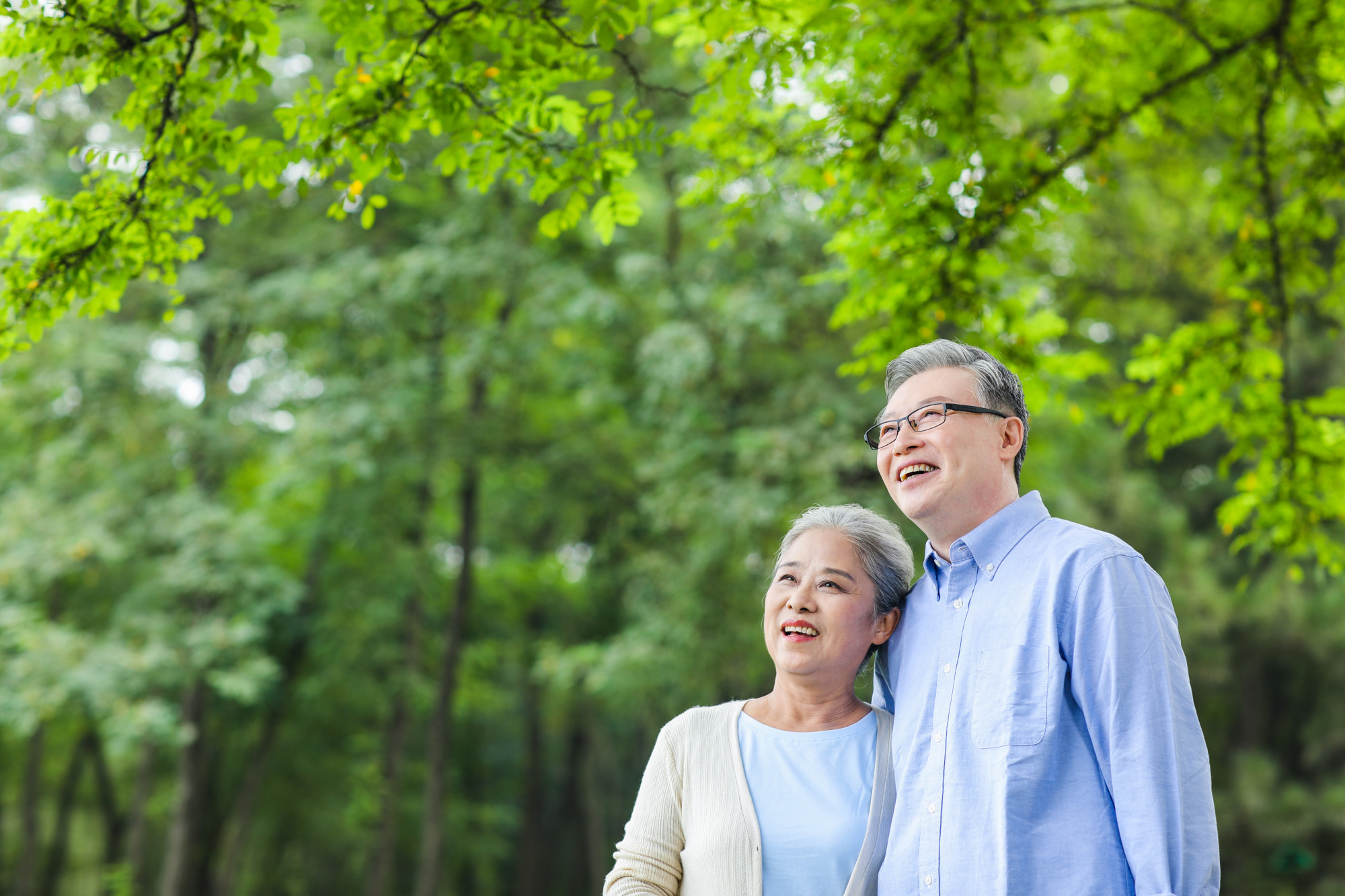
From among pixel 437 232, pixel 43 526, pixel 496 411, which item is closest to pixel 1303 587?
pixel 496 411

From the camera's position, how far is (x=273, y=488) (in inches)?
430

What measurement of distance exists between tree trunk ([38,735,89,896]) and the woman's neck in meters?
19.0

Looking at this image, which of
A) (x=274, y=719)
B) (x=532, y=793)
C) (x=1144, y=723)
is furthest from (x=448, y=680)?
(x=1144, y=723)

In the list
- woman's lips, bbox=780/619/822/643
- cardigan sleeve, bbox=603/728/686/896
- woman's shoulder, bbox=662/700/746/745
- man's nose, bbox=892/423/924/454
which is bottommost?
cardigan sleeve, bbox=603/728/686/896

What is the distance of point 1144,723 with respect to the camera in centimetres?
170

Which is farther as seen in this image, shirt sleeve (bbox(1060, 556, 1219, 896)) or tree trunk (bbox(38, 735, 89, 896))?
tree trunk (bbox(38, 735, 89, 896))

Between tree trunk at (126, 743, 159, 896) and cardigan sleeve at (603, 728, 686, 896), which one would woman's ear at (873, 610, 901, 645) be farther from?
tree trunk at (126, 743, 159, 896)

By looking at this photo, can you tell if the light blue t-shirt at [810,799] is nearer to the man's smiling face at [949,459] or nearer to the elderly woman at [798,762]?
the elderly woman at [798,762]

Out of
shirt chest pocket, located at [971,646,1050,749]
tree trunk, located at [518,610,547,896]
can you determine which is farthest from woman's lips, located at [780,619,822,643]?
tree trunk, located at [518,610,547,896]

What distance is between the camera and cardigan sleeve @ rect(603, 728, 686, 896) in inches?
88.9

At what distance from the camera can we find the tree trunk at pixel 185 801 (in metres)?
11.5

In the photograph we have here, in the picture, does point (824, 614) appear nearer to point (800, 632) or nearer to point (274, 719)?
point (800, 632)

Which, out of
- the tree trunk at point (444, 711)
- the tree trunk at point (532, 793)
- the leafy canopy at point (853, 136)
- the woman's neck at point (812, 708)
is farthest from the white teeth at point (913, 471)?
the tree trunk at point (532, 793)

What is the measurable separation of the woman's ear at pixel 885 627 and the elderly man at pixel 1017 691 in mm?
144
